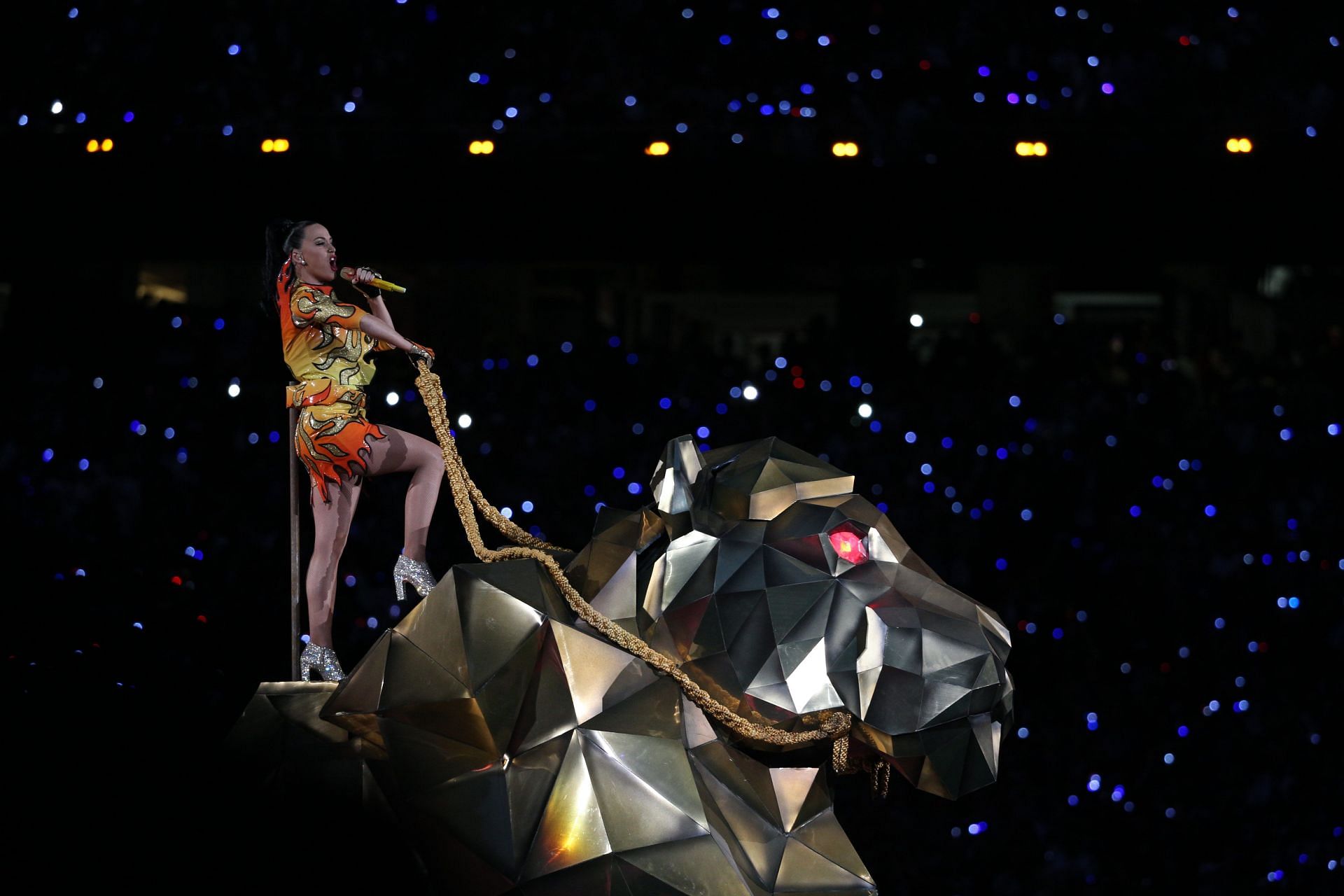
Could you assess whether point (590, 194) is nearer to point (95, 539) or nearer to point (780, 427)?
point (780, 427)

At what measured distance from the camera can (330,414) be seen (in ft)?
7.61

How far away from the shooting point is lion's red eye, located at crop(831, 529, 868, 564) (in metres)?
2.22

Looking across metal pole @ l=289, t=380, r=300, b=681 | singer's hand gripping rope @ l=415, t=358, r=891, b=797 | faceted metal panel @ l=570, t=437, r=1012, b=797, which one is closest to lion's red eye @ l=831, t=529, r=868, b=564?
faceted metal panel @ l=570, t=437, r=1012, b=797

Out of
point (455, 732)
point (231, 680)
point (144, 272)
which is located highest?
point (144, 272)

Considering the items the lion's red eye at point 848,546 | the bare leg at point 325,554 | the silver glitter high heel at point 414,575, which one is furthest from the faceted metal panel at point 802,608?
the bare leg at point 325,554

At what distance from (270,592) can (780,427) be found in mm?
1591

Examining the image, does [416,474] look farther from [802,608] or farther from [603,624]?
[802,608]

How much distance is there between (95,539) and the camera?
11.5 feet

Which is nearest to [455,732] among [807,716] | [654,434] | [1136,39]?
[807,716]

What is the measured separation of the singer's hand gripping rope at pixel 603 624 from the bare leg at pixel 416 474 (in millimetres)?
44

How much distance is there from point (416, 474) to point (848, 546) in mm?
791

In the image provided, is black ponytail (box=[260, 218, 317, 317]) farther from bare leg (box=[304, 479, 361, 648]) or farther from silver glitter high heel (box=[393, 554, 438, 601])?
silver glitter high heel (box=[393, 554, 438, 601])

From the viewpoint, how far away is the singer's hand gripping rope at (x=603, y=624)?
7.16 ft

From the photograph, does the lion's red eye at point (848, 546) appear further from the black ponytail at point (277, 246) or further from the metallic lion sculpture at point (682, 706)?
the black ponytail at point (277, 246)
